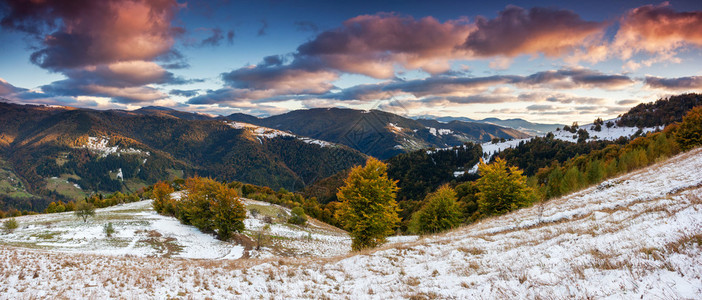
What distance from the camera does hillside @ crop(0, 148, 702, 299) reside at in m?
5.63

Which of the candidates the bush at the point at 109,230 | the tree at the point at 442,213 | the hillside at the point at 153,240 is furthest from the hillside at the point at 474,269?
the tree at the point at 442,213

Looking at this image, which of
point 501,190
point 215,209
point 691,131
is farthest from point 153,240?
point 691,131

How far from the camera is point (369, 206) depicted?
84.6ft

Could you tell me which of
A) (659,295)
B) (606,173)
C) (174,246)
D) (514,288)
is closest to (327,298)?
(514,288)

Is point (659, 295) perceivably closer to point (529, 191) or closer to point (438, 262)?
point (438, 262)

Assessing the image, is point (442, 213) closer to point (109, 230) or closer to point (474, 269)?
point (474, 269)

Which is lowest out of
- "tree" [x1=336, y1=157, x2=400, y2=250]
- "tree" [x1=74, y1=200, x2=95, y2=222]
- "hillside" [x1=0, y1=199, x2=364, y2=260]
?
"hillside" [x1=0, y1=199, x2=364, y2=260]

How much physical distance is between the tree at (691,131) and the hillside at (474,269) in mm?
33158

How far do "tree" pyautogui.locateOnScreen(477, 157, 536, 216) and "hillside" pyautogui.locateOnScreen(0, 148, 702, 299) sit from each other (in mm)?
15857

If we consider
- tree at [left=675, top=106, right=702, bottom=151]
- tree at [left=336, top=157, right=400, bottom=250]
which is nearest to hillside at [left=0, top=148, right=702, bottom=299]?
tree at [left=336, top=157, right=400, bottom=250]

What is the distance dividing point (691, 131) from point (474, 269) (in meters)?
53.1

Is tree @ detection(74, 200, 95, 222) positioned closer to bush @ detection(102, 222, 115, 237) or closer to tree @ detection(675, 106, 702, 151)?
bush @ detection(102, 222, 115, 237)

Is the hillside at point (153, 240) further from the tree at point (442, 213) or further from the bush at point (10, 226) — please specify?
the tree at point (442, 213)

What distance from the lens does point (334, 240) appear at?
44.9 meters
